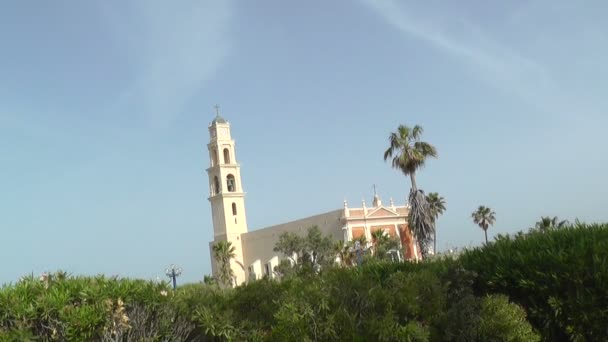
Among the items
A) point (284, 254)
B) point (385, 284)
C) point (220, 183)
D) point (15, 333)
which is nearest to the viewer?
point (15, 333)

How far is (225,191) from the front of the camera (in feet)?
228

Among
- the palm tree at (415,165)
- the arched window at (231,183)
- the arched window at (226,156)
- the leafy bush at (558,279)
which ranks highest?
the arched window at (226,156)

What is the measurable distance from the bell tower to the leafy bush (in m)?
58.9

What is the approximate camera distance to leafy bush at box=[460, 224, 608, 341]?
8.56 meters

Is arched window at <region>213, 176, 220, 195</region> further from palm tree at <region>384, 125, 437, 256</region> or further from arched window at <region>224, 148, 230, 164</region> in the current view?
palm tree at <region>384, 125, 437, 256</region>

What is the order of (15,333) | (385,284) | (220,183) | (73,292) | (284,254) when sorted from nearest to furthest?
(15,333) < (73,292) < (385,284) < (284,254) < (220,183)

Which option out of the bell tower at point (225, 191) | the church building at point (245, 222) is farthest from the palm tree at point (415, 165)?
the bell tower at point (225, 191)

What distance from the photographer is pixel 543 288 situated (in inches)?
352

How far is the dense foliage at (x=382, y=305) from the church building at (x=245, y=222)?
47.5m

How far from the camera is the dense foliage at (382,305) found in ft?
28.4

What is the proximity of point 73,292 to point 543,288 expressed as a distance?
19.8 ft

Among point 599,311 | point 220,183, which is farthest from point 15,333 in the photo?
point 220,183

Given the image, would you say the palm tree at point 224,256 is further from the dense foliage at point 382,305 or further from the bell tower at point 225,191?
the dense foliage at point 382,305

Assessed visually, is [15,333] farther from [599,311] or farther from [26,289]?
[599,311]
